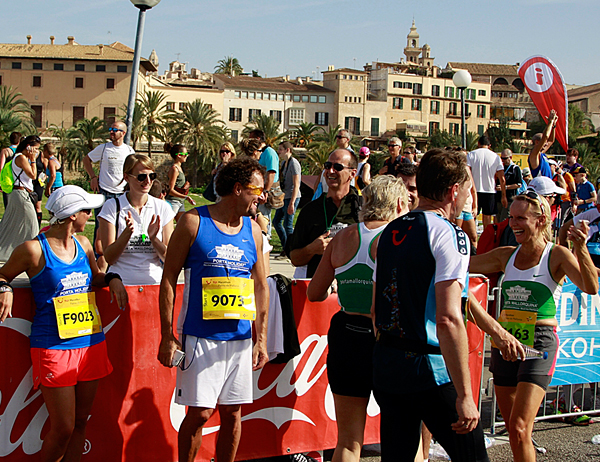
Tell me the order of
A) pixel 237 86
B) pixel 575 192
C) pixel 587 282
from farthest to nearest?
pixel 237 86, pixel 575 192, pixel 587 282

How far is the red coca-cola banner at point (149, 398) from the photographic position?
3.96 meters

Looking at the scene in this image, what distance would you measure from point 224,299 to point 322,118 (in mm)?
99852

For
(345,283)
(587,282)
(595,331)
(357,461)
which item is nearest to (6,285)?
(345,283)

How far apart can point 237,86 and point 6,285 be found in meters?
95.7

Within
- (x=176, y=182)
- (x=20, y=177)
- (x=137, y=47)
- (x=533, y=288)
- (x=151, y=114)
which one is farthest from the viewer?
(x=151, y=114)

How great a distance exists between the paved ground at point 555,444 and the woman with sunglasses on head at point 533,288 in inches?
31.2

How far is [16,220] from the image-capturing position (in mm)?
10883

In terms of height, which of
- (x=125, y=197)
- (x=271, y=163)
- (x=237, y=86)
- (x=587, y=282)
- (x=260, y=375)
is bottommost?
(x=260, y=375)

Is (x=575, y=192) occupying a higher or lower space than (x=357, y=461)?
higher

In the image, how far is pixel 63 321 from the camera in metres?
3.84

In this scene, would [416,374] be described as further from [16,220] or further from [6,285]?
[16,220]

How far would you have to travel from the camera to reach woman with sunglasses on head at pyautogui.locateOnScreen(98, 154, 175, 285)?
16.4 feet

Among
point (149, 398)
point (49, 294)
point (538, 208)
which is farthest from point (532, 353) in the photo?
point (49, 294)

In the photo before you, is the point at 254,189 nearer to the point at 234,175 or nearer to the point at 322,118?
the point at 234,175
